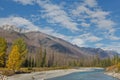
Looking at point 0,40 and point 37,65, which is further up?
point 0,40

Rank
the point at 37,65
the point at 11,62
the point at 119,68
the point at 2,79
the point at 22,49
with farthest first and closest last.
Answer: the point at 37,65 → the point at 119,68 → the point at 22,49 → the point at 11,62 → the point at 2,79

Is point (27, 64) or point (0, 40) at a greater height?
point (0, 40)

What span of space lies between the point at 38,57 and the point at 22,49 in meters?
72.2

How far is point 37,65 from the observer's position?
17812 cm

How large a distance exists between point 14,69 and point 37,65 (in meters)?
86.4

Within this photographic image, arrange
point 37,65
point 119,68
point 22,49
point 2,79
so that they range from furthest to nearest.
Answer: point 37,65 → point 119,68 → point 22,49 → point 2,79

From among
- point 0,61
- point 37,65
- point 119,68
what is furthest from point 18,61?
point 37,65

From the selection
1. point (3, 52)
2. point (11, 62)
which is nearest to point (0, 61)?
point (3, 52)

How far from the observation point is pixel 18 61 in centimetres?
8988

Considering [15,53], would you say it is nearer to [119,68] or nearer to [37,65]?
[119,68]

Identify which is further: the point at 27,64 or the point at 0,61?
Answer: the point at 27,64

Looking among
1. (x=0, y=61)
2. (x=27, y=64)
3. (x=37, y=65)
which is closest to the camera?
(x=0, y=61)

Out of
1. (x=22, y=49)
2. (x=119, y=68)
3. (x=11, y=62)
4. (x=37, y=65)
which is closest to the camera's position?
(x=11, y=62)

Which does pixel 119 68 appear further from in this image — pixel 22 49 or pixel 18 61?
pixel 18 61
